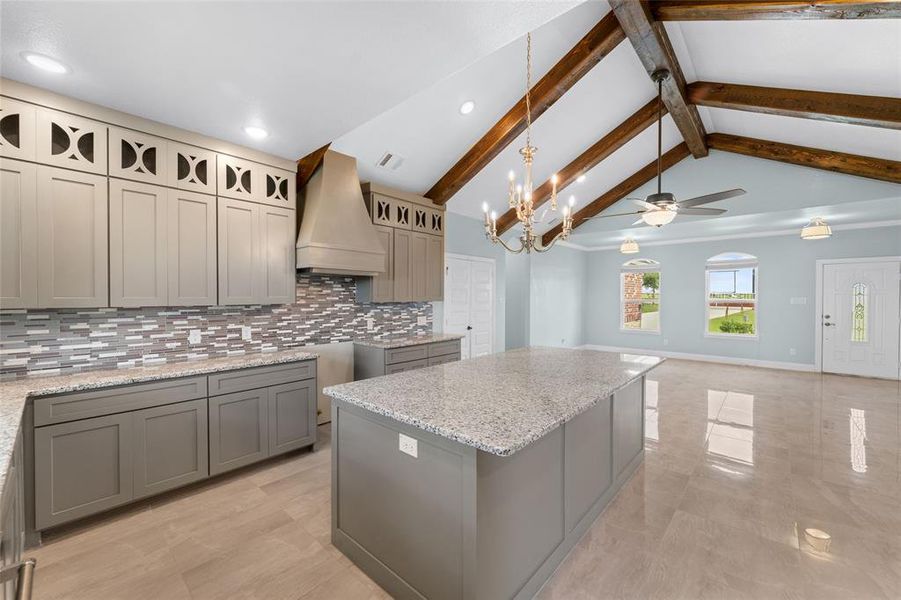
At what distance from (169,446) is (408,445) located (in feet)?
6.44

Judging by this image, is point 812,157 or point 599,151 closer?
point 812,157

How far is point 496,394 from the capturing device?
6.49ft

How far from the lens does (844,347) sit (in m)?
6.66

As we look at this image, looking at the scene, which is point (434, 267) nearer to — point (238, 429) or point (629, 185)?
point (238, 429)

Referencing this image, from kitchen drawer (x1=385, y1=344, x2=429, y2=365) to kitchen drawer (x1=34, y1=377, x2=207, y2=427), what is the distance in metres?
1.76

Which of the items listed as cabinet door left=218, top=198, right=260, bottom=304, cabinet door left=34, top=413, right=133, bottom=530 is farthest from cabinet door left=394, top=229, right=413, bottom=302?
cabinet door left=34, top=413, right=133, bottom=530

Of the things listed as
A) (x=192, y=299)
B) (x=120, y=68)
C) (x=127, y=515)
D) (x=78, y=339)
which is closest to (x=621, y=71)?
(x=120, y=68)

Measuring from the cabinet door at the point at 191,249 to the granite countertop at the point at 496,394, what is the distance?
5.47 ft

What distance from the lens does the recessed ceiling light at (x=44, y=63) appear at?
2.01 m

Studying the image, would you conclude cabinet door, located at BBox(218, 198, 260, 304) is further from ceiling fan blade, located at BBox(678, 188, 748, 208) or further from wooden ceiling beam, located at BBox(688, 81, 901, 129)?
wooden ceiling beam, located at BBox(688, 81, 901, 129)

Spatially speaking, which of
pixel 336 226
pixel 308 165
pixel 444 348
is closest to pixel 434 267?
pixel 444 348

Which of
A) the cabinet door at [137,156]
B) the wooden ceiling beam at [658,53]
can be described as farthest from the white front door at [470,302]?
the cabinet door at [137,156]

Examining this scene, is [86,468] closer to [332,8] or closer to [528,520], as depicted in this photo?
[528,520]

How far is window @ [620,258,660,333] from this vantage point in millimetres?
8781
